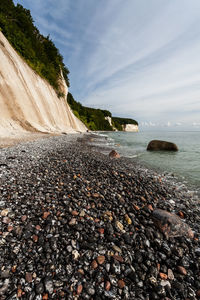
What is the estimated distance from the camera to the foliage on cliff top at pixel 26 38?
1866cm

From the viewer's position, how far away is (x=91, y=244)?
220 centimetres

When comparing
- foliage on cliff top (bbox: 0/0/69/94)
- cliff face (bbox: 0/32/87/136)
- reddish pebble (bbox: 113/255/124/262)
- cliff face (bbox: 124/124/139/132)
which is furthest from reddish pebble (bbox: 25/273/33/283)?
cliff face (bbox: 124/124/139/132)

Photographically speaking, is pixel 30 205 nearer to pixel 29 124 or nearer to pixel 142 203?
pixel 142 203

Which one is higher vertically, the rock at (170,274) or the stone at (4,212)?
the stone at (4,212)

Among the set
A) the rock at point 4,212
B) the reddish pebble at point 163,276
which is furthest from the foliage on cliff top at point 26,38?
the reddish pebble at point 163,276

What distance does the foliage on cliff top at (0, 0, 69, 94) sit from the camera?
61.2ft

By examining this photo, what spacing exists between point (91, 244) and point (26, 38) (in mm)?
33348

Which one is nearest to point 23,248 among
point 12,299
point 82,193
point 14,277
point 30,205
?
point 14,277

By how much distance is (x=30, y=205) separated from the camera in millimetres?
2867

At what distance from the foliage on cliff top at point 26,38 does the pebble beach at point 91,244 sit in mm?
24978

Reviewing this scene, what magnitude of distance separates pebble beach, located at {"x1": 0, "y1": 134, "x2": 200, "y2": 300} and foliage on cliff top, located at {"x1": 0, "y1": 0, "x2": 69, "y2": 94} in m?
25.0

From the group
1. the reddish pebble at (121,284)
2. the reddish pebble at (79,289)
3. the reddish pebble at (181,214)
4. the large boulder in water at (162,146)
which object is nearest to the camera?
the reddish pebble at (79,289)

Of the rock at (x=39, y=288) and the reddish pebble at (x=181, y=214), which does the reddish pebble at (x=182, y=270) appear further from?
the rock at (x=39, y=288)

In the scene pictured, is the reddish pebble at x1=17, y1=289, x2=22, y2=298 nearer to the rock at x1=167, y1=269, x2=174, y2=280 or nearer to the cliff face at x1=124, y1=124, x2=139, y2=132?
the rock at x1=167, y1=269, x2=174, y2=280
